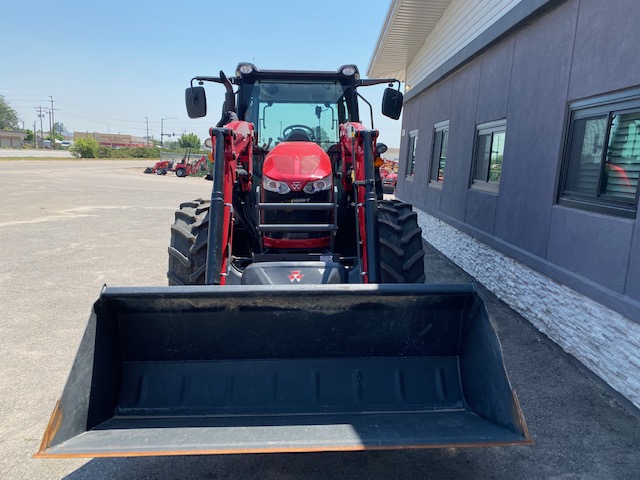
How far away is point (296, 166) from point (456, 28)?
6.47 metres

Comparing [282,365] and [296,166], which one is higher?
[296,166]

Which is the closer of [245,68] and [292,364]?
[292,364]

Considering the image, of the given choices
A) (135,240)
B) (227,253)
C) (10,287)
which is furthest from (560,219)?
(135,240)

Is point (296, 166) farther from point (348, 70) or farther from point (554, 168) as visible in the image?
point (554, 168)

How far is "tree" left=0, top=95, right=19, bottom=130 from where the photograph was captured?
115 metres

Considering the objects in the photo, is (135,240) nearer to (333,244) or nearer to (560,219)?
(333,244)

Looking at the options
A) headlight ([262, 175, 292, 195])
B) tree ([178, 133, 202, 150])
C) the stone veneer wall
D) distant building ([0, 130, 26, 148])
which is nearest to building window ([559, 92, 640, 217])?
the stone veneer wall

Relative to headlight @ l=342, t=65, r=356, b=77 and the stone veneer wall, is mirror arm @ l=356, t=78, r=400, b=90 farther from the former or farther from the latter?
the stone veneer wall

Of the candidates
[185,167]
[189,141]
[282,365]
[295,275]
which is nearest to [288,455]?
[282,365]

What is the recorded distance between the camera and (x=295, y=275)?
3.51 meters

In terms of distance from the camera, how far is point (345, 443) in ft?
7.52

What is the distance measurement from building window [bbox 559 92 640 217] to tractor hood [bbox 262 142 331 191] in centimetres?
240

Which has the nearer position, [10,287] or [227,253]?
[227,253]

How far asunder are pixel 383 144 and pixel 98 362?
3.16 m
